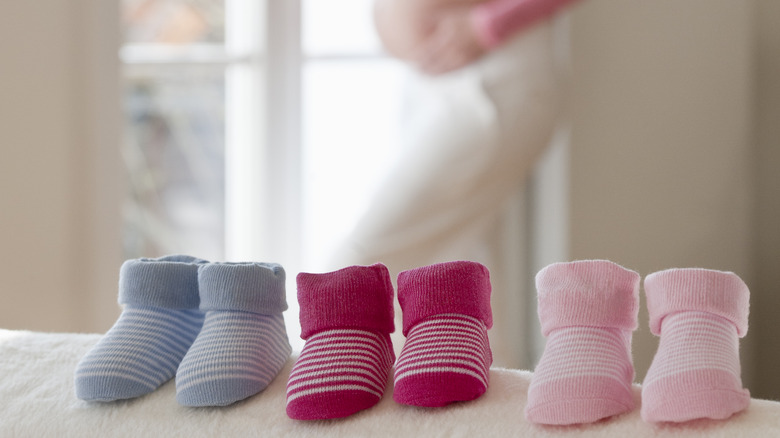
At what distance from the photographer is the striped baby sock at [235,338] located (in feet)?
1.93

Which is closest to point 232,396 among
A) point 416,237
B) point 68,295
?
point 416,237

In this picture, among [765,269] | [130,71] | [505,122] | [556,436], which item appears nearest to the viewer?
[556,436]

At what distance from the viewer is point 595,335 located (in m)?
0.57

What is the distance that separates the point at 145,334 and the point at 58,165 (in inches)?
31.5

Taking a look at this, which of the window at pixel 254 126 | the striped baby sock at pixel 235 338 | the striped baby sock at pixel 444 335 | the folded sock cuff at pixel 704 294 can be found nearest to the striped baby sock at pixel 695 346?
the folded sock cuff at pixel 704 294

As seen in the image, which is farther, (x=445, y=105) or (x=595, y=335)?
(x=445, y=105)

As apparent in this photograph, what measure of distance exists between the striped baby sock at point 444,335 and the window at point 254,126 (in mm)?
Answer: 809

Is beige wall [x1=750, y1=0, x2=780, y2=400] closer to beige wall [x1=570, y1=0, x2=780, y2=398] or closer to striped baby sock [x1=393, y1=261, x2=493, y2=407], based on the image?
beige wall [x1=570, y1=0, x2=780, y2=398]

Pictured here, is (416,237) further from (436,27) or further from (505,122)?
(436,27)

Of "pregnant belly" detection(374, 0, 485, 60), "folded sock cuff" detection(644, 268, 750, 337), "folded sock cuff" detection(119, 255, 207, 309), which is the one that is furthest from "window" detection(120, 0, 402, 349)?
"folded sock cuff" detection(644, 268, 750, 337)

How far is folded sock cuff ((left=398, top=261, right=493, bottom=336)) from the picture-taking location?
61cm

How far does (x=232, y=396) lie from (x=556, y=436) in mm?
243

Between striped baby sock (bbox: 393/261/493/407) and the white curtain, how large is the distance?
70 centimetres

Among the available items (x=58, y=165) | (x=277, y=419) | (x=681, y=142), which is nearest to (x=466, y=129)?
(x=681, y=142)
